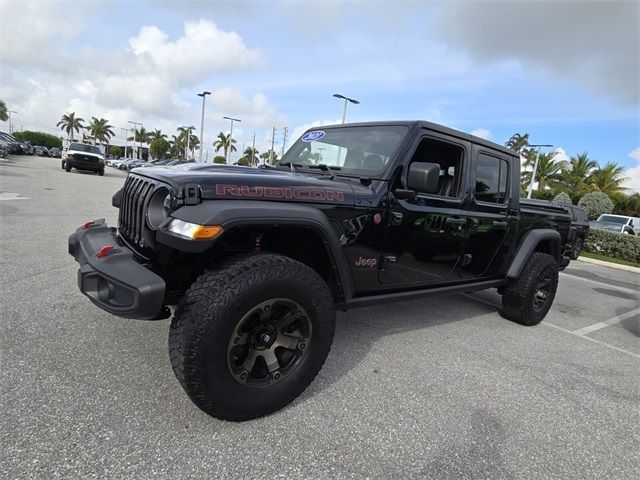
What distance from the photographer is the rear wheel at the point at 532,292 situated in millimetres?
4363

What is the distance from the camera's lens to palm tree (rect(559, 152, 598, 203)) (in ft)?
119

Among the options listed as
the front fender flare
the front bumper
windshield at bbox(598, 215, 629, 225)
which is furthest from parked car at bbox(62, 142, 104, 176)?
windshield at bbox(598, 215, 629, 225)

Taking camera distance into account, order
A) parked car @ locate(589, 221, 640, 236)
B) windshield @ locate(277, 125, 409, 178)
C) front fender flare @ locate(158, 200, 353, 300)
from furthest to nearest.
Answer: parked car @ locate(589, 221, 640, 236), windshield @ locate(277, 125, 409, 178), front fender flare @ locate(158, 200, 353, 300)

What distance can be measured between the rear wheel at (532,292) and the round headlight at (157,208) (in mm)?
3621

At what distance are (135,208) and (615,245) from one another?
50.5 feet

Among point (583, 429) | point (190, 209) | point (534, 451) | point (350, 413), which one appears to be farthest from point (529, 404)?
point (190, 209)

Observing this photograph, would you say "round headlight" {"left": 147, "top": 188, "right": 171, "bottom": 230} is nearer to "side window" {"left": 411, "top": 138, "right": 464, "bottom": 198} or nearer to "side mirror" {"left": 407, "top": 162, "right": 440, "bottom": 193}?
"side mirror" {"left": 407, "top": 162, "right": 440, "bottom": 193}

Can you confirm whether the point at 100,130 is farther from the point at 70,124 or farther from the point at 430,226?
the point at 430,226

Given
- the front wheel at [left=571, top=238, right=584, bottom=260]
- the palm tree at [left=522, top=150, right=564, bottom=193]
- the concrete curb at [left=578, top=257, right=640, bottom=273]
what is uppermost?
the palm tree at [left=522, top=150, right=564, bottom=193]

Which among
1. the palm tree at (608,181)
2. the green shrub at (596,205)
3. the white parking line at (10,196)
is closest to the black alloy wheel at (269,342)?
the white parking line at (10,196)

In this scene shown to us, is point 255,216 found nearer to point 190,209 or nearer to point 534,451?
point 190,209

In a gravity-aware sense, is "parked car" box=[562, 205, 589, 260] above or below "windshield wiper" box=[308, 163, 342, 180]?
below

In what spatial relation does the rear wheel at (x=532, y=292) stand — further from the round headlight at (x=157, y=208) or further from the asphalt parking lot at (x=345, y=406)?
the round headlight at (x=157, y=208)

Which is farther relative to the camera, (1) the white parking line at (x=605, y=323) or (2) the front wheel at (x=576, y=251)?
(2) the front wheel at (x=576, y=251)
